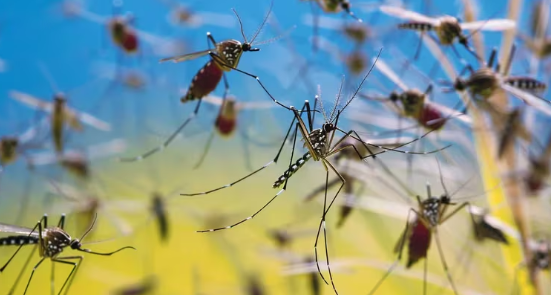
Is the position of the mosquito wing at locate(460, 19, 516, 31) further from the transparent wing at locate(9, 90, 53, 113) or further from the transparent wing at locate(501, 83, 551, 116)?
the transparent wing at locate(9, 90, 53, 113)

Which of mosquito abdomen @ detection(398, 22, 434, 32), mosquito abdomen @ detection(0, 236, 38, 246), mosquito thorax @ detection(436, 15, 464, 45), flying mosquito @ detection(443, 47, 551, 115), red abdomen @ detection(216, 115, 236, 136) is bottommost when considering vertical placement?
mosquito abdomen @ detection(0, 236, 38, 246)

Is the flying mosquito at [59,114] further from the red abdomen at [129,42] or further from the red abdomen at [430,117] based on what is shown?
the red abdomen at [430,117]

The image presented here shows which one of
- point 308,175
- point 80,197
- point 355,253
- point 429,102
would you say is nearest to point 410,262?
point 429,102

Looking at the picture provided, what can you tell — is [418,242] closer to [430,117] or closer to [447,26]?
[430,117]

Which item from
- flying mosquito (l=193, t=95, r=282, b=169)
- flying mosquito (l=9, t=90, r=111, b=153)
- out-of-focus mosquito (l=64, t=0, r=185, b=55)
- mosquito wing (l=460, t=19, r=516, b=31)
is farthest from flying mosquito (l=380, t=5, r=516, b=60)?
flying mosquito (l=9, t=90, r=111, b=153)

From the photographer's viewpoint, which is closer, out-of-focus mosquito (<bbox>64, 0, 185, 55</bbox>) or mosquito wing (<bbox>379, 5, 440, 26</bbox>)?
mosquito wing (<bbox>379, 5, 440, 26</bbox>)

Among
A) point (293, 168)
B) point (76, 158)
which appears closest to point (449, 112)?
point (293, 168)

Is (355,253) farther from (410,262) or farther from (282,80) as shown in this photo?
(410,262)

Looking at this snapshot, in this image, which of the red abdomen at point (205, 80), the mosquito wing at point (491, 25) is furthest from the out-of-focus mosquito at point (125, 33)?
the mosquito wing at point (491, 25)
